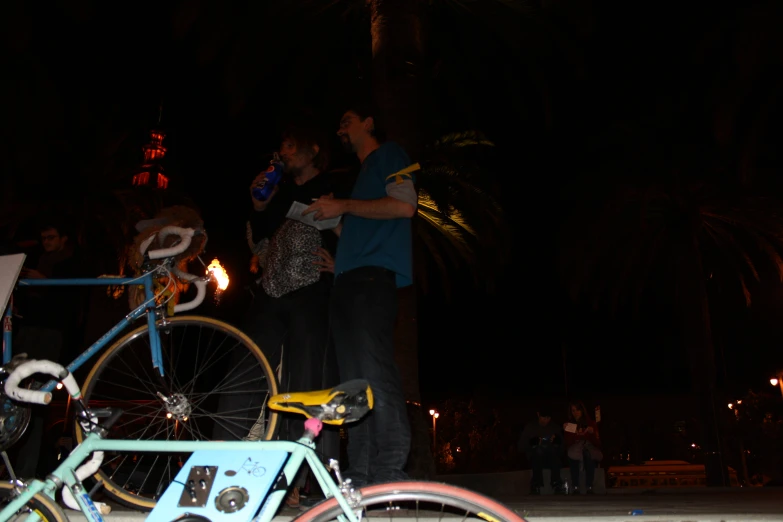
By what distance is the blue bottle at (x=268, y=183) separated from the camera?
398 centimetres

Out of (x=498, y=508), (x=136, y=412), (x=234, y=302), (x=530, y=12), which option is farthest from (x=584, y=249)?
(x=498, y=508)

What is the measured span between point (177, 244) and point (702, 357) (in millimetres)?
14388

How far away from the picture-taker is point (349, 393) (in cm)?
221

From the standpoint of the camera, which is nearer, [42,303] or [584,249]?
[42,303]

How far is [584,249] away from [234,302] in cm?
1241

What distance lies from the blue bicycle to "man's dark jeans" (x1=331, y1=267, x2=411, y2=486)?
0.41 metres

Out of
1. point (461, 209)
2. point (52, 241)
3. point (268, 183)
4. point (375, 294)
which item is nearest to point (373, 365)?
point (375, 294)

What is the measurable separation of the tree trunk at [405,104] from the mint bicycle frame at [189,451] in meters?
5.13

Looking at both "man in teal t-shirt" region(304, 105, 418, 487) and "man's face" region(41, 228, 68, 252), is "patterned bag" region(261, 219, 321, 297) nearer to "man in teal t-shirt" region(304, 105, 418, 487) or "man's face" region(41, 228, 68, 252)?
"man in teal t-shirt" region(304, 105, 418, 487)

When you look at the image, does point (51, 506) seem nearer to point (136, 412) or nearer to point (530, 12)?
point (136, 412)

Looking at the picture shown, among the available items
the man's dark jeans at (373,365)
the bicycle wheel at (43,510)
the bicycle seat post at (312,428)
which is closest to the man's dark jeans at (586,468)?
the man's dark jeans at (373,365)

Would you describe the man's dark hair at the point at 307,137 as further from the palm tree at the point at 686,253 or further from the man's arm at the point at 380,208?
the palm tree at the point at 686,253

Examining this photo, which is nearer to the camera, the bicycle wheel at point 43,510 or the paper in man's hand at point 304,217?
the bicycle wheel at point 43,510

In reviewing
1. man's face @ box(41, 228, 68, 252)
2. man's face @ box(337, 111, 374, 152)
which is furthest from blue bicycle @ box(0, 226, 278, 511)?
man's face @ box(41, 228, 68, 252)
